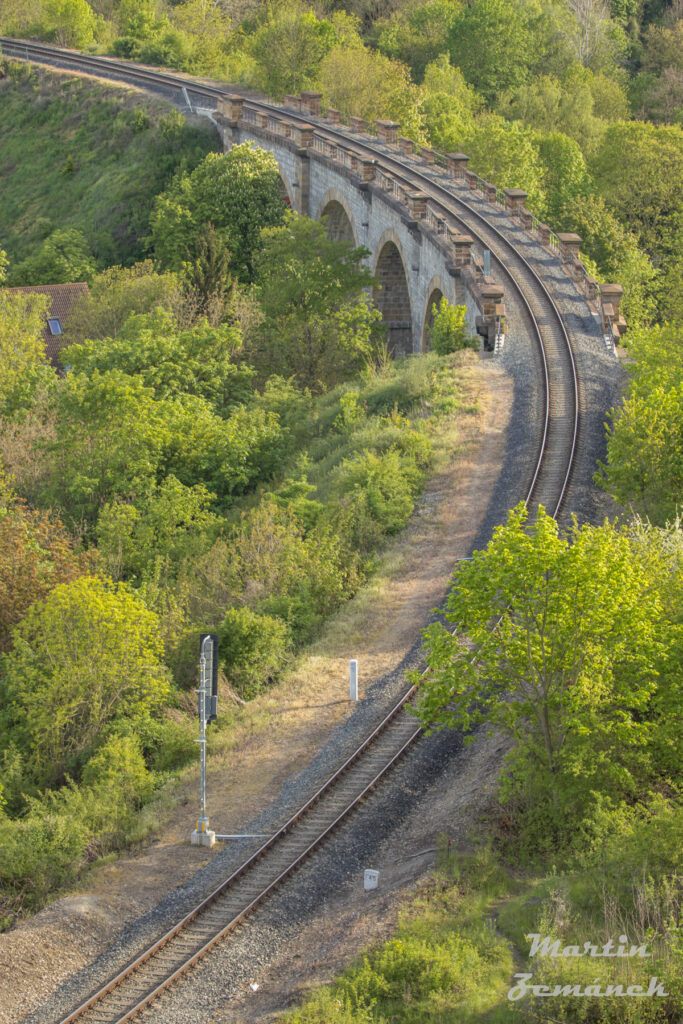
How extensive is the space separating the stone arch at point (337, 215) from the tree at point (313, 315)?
9670 mm

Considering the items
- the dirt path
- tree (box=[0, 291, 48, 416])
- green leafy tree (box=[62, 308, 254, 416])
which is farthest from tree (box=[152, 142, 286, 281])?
the dirt path

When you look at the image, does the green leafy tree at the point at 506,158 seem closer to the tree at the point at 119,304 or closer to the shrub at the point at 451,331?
the tree at the point at 119,304

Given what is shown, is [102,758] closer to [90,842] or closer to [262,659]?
[90,842]

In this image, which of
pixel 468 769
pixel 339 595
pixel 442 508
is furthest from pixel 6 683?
pixel 442 508

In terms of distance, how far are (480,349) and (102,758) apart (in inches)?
816

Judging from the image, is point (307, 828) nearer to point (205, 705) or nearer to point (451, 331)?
point (205, 705)

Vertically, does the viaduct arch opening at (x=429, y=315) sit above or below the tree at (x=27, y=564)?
above

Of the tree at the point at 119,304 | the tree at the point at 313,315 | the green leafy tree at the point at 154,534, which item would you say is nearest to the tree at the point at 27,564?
the green leafy tree at the point at 154,534

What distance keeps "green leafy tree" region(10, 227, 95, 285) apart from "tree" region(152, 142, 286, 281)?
17.4ft

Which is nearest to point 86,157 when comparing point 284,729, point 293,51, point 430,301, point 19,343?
point 293,51

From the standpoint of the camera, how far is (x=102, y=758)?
65.6 ft

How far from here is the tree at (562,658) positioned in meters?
15.5

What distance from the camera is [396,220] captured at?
46.9m

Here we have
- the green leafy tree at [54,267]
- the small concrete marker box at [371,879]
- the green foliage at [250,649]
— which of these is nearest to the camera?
the small concrete marker box at [371,879]
